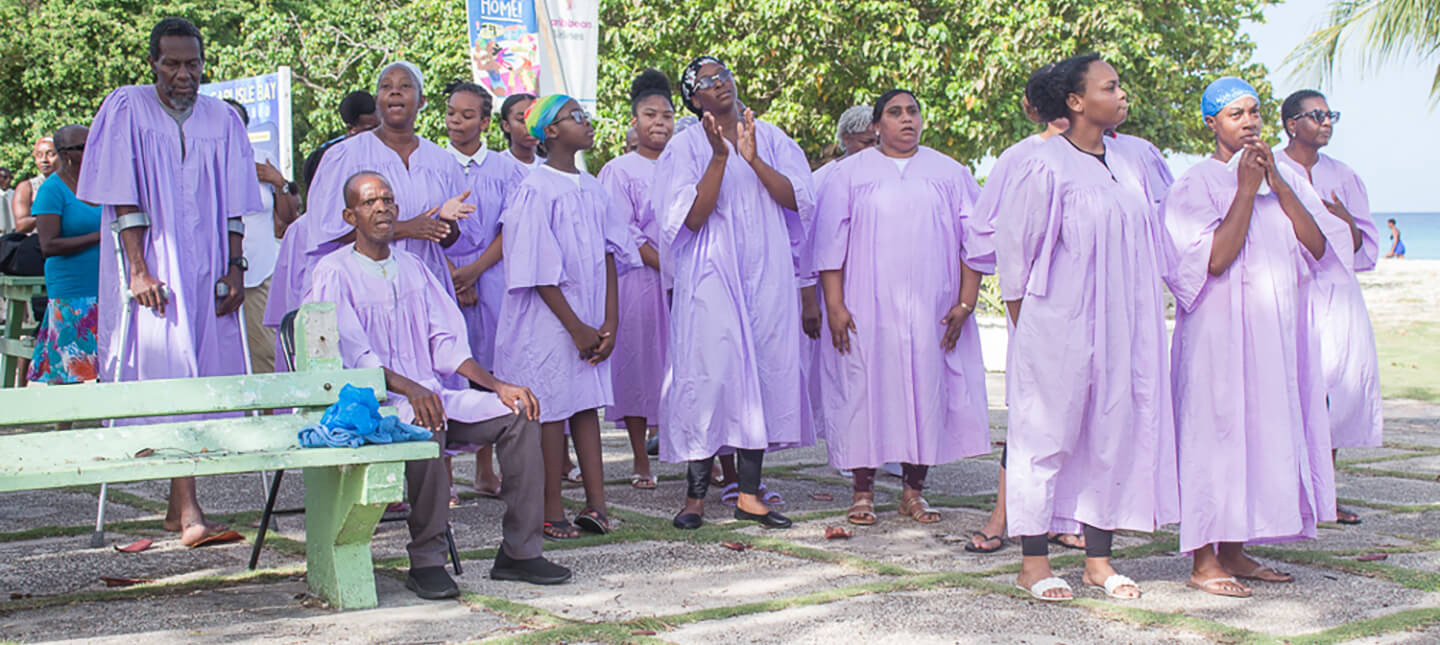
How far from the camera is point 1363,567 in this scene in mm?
5332

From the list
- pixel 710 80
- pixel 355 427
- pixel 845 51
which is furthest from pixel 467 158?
pixel 845 51

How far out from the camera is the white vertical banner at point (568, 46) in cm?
1077

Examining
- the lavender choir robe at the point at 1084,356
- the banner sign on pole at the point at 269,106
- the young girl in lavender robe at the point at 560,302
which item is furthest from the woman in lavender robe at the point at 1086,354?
the banner sign on pole at the point at 269,106

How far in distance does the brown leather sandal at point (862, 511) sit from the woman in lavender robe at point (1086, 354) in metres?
1.49

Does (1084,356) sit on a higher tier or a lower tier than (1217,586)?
higher

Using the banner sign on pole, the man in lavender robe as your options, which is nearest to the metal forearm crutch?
the man in lavender robe

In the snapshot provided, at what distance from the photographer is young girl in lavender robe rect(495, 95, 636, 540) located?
20.6 ft

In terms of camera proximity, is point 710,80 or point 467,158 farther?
point 467,158

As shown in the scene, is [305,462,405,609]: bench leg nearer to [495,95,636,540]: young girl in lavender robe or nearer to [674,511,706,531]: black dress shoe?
[495,95,636,540]: young girl in lavender robe

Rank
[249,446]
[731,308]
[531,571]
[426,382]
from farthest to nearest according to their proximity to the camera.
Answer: [731,308] < [426,382] < [531,571] < [249,446]

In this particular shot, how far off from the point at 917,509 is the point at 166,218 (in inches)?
137

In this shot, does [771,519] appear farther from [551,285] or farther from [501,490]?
[501,490]

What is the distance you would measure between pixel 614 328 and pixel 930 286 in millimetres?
1453

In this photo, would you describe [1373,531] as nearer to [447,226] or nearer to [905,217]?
[905,217]
